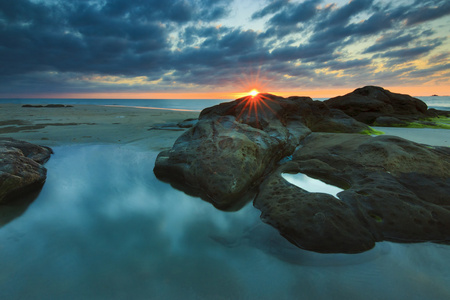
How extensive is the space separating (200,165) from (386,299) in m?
2.61

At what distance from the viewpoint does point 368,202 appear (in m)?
2.48

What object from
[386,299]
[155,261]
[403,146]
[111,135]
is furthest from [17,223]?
[403,146]

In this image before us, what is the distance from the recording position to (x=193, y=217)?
2.65 meters

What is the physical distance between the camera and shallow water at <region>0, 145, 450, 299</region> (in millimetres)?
1632

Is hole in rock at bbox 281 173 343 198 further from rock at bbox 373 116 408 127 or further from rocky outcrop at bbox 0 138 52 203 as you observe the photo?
rock at bbox 373 116 408 127

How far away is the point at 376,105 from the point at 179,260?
14.0 m

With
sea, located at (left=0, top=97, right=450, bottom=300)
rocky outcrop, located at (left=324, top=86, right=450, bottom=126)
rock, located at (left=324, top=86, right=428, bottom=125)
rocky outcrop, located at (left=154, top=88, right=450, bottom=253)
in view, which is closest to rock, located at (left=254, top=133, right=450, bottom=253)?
rocky outcrop, located at (left=154, top=88, right=450, bottom=253)

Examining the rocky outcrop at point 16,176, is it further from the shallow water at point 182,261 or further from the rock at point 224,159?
the rock at point 224,159

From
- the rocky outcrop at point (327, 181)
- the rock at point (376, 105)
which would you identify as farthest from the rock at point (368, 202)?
the rock at point (376, 105)

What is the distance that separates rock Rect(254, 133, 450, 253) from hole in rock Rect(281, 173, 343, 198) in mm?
131

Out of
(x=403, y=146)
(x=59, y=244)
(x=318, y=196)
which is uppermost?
(x=403, y=146)

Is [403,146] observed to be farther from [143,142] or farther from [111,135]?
[111,135]

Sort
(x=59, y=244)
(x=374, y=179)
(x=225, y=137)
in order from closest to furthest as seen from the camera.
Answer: (x=59, y=244) → (x=374, y=179) → (x=225, y=137)

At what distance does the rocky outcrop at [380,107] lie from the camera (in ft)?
36.4
